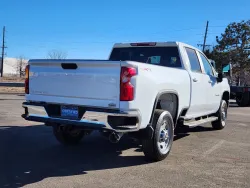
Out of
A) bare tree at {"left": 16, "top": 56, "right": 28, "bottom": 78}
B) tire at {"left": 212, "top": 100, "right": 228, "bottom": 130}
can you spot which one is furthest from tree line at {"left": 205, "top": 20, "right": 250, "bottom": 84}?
bare tree at {"left": 16, "top": 56, "right": 28, "bottom": 78}

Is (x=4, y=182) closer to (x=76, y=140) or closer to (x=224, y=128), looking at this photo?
(x=76, y=140)

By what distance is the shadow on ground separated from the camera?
528 cm

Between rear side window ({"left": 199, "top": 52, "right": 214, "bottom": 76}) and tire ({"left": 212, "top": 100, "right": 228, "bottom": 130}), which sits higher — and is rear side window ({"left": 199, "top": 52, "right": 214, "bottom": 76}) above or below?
above

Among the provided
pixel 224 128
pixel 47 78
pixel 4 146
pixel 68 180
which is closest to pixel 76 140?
pixel 4 146

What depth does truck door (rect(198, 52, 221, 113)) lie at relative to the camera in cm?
838

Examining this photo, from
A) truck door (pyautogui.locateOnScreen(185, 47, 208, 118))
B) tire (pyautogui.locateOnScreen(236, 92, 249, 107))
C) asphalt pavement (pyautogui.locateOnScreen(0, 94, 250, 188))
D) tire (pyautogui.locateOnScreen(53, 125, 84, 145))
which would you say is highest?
truck door (pyautogui.locateOnScreen(185, 47, 208, 118))

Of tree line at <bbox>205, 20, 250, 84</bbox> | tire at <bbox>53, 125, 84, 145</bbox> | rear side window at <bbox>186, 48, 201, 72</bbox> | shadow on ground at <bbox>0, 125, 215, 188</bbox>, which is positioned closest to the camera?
shadow on ground at <bbox>0, 125, 215, 188</bbox>

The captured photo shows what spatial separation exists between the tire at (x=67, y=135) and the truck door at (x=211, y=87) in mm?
3100

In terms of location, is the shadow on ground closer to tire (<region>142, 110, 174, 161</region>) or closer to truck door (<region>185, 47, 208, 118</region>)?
tire (<region>142, 110, 174, 161</region>)

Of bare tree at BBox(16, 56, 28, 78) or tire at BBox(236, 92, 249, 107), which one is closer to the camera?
tire at BBox(236, 92, 249, 107)

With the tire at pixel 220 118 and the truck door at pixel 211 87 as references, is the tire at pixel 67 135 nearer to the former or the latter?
the truck door at pixel 211 87

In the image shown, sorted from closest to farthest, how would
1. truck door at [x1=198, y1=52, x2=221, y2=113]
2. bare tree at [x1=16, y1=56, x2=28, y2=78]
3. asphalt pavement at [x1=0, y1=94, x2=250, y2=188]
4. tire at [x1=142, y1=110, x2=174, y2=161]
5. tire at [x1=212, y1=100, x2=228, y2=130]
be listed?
asphalt pavement at [x1=0, y1=94, x2=250, y2=188] → tire at [x1=142, y1=110, x2=174, y2=161] → truck door at [x1=198, y1=52, x2=221, y2=113] → tire at [x1=212, y1=100, x2=228, y2=130] → bare tree at [x1=16, y1=56, x2=28, y2=78]

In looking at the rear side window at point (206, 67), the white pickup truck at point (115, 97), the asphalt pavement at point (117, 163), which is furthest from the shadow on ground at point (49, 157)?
the rear side window at point (206, 67)

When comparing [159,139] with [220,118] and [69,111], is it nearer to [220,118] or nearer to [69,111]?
[69,111]
